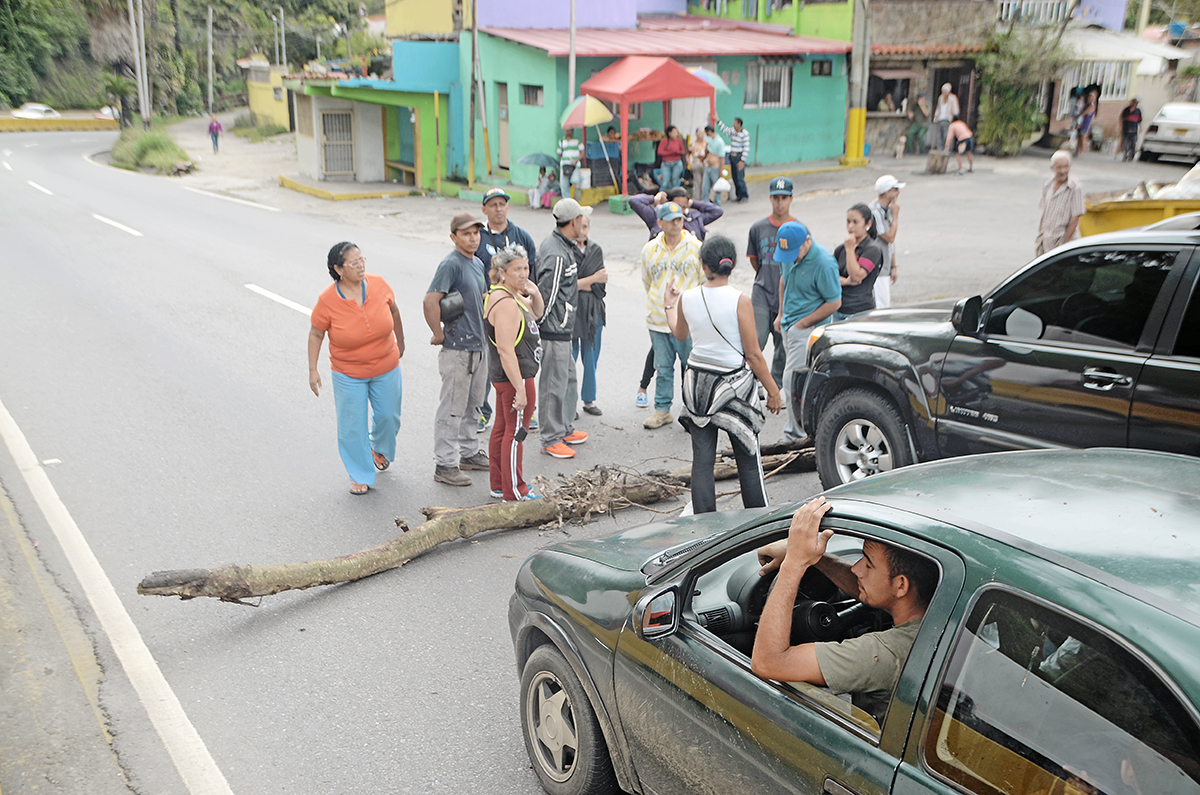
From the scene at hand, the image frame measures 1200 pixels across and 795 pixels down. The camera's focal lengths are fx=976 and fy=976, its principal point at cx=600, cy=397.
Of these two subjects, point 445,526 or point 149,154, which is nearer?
point 445,526

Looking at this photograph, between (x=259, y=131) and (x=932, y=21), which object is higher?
(x=932, y=21)

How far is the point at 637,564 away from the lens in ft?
11.3

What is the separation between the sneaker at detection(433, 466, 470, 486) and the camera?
7.05 m

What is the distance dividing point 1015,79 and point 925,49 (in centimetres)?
257

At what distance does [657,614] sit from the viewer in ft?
9.95

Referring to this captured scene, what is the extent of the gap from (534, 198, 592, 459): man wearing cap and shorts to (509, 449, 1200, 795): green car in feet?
12.7

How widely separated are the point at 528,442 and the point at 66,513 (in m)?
3.34

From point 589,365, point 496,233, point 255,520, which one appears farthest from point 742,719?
point 589,365

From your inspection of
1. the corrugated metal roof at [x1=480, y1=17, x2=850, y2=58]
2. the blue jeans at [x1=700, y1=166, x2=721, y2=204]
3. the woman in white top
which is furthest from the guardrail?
the woman in white top

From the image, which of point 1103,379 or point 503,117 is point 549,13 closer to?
point 503,117

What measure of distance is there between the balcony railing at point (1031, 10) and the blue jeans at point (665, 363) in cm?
2467

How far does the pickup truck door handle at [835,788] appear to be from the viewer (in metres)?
2.40

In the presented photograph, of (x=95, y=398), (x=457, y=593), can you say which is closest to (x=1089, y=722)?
(x=457, y=593)

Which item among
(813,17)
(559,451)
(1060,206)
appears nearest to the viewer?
(559,451)
